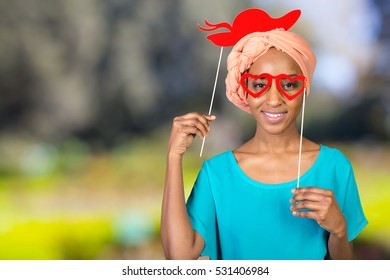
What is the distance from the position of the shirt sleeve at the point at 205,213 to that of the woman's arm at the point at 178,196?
0.12 ft

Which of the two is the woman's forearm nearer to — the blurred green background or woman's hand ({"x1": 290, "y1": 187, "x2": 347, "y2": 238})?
woman's hand ({"x1": 290, "y1": 187, "x2": 347, "y2": 238})

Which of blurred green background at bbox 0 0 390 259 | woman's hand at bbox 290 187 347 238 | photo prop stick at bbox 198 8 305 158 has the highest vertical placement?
blurred green background at bbox 0 0 390 259

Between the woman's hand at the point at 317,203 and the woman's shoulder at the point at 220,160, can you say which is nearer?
the woman's hand at the point at 317,203

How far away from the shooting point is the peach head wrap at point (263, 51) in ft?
5.05

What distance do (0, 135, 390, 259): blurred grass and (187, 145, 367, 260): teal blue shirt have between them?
0.91 m

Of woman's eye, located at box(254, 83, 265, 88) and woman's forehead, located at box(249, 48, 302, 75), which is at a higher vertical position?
woman's forehead, located at box(249, 48, 302, 75)

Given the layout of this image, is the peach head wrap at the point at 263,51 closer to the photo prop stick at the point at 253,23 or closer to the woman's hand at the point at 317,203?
the photo prop stick at the point at 253,23

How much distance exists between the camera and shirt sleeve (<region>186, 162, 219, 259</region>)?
5.06 ft

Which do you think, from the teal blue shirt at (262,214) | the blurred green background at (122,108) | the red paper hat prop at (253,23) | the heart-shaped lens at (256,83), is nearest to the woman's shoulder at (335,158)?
the teal blue shirt at (262,214)

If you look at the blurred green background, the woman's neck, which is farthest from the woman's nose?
the blurred green background

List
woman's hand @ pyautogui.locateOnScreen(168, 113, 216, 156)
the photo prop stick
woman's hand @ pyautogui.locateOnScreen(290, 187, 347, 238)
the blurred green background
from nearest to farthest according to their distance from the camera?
woman's hand @ pyautogui.locateOnScreen(290, 187, 347, 238)
woman's hand @ pyautogui.locateOnScreen(168, 113, 216, 156)
the photo prop stick
the blurred green background

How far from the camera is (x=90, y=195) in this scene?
100 inches

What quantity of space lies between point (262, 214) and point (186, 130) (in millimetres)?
286
